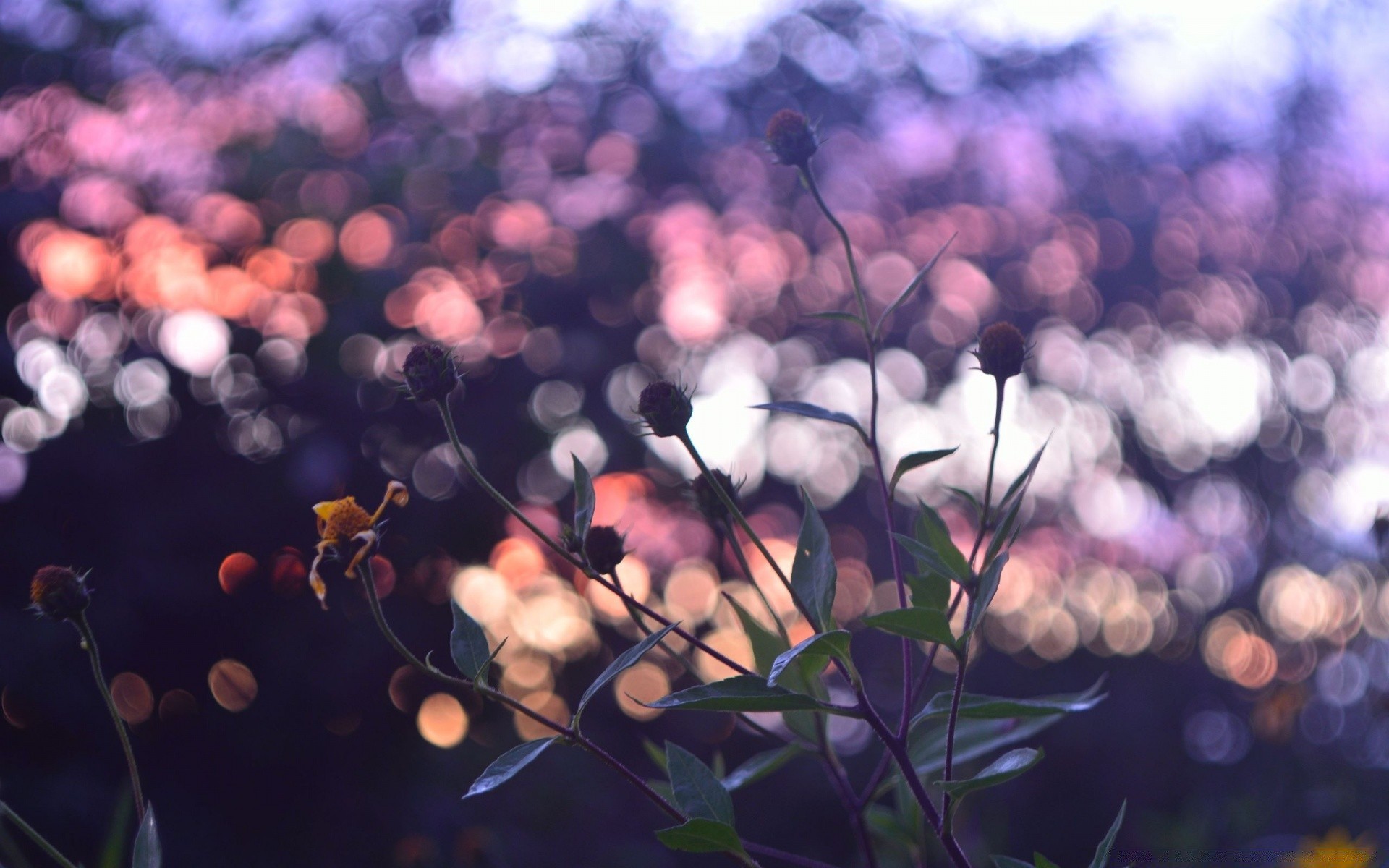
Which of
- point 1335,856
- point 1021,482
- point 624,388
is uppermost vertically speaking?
point 1021,482

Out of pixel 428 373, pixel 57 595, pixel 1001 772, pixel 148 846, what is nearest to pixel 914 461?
pixel 1001 772

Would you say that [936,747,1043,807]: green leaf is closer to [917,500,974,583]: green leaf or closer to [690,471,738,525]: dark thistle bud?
[917,500,974,583]: green leaf

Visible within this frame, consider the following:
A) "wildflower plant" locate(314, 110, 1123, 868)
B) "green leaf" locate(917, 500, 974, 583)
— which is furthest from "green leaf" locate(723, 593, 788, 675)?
"green leaf" locate(917, 500, 974, 583)

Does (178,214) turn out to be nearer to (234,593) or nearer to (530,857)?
(234,593)

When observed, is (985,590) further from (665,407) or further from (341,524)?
(341,524)

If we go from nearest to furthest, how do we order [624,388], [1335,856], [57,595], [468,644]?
1. [468,644]
2. [57,595]
3. [1335,856]
4. [624,388]

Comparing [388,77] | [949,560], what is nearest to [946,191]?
[388,77]

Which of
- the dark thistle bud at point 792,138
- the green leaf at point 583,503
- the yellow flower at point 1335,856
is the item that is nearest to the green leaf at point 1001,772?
the green leaf at point 583,503
